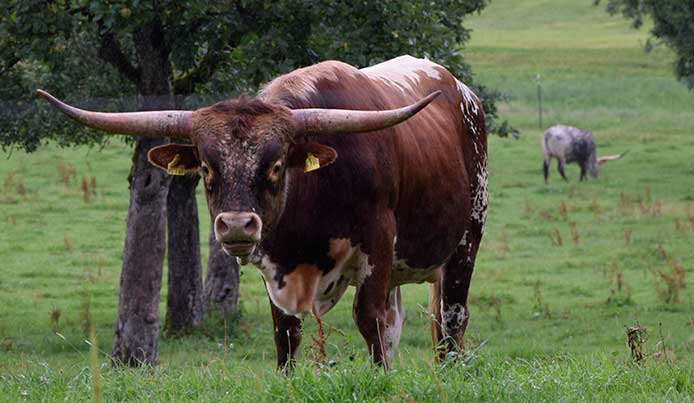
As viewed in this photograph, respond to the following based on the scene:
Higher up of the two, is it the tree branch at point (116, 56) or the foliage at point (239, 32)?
the foliage at point (239, 32)

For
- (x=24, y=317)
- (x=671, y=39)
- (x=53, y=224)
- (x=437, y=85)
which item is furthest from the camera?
(x=671, y=39)

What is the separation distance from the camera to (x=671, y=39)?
28.8 meters

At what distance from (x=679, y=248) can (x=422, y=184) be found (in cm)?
1466

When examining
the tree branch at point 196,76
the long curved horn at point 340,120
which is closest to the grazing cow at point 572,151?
the tree branch at point 196,76

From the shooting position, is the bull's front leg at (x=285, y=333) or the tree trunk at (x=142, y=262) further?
the tree trunk at (x=142, y=262)

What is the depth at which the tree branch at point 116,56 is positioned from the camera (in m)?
14.4

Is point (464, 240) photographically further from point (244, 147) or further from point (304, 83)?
point (244, 147)

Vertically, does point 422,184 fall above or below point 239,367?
above

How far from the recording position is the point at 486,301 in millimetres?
18344

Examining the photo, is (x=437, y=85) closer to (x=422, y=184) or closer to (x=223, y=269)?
(x=422, y=184)

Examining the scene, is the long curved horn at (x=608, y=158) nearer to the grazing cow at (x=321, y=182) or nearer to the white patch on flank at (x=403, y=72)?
the white patch on flank at (x=403, y=72)

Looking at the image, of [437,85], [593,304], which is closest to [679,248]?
[593,304]

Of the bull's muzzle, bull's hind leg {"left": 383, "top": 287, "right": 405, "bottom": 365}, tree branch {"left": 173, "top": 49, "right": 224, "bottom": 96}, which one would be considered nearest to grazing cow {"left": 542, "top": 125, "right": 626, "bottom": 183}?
tree branch {"left": 173, "top": 49, "right": 224, "bottom": 96}

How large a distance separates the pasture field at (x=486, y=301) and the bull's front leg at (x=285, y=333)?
32 centimetres
